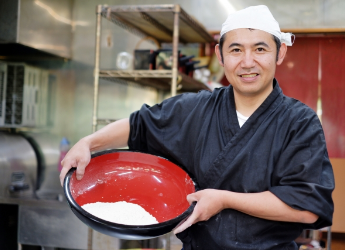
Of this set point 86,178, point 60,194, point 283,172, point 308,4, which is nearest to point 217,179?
point 283,172

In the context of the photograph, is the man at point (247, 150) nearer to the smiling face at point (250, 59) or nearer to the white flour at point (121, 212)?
the smiling face at point (250, 59)

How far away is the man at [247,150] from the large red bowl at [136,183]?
0.05 metres

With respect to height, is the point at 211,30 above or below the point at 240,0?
below

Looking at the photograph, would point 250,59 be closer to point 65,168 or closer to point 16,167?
point 65,168

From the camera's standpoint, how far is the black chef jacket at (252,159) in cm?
Answer: 117

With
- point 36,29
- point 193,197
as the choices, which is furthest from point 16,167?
point 193,197

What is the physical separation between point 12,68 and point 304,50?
246cm

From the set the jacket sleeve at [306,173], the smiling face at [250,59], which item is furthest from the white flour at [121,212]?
the smiling face at [250,59]

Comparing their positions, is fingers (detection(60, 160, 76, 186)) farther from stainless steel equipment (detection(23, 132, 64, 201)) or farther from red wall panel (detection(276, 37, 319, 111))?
red wall panel (detection(276, 37, 319, 111))

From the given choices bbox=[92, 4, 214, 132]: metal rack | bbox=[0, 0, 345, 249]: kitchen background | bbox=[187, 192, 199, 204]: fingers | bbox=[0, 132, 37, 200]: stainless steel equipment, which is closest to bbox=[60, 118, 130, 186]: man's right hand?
bbox=[187, 192, 199, 204]: fingers

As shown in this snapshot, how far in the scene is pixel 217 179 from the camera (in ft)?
4.26

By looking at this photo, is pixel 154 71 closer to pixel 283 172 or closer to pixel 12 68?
pixel 12 68

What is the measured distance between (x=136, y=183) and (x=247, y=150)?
0.41 m

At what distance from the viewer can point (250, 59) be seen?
4.18 ft
